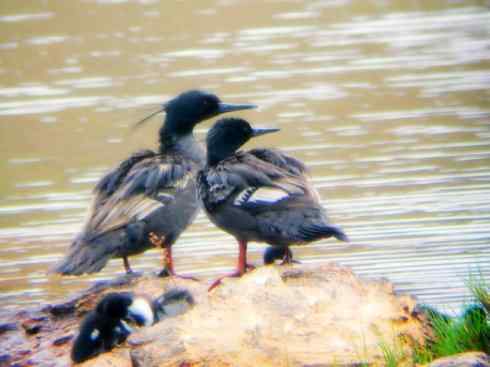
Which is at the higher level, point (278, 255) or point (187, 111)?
point (187, 111)

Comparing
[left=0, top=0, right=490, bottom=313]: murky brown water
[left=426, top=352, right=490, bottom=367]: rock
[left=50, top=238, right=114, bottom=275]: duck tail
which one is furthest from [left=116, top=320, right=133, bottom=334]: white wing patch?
[left=426, top=352, right=490, bottom=367]: rock

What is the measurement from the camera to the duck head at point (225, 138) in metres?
7.80

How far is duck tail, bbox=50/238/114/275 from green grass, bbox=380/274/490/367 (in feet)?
6.99

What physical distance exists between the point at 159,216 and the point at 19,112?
6024 millimetres

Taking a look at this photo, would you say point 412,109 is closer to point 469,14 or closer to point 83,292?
point 469,14

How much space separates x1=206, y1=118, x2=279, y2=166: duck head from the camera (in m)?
7.80

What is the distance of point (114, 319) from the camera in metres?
6.66

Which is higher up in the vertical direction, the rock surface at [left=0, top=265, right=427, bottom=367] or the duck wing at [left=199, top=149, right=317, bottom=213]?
the duck wing at [left=199, top=149, right=317, bottom=213]

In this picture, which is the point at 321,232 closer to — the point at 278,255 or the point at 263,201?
the point at 263,201

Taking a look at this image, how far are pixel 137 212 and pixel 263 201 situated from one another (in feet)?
3.36

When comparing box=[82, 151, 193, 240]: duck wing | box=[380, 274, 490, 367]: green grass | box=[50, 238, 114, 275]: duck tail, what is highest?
box=[82, 151, 193, 240]: duck wing

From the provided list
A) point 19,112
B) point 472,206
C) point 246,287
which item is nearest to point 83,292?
point 246,287

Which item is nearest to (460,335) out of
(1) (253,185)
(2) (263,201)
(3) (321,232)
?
(3) (321,232)

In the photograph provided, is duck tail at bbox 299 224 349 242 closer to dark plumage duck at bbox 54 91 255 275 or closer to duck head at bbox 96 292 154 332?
duck head at bbox 96 292 154 332
